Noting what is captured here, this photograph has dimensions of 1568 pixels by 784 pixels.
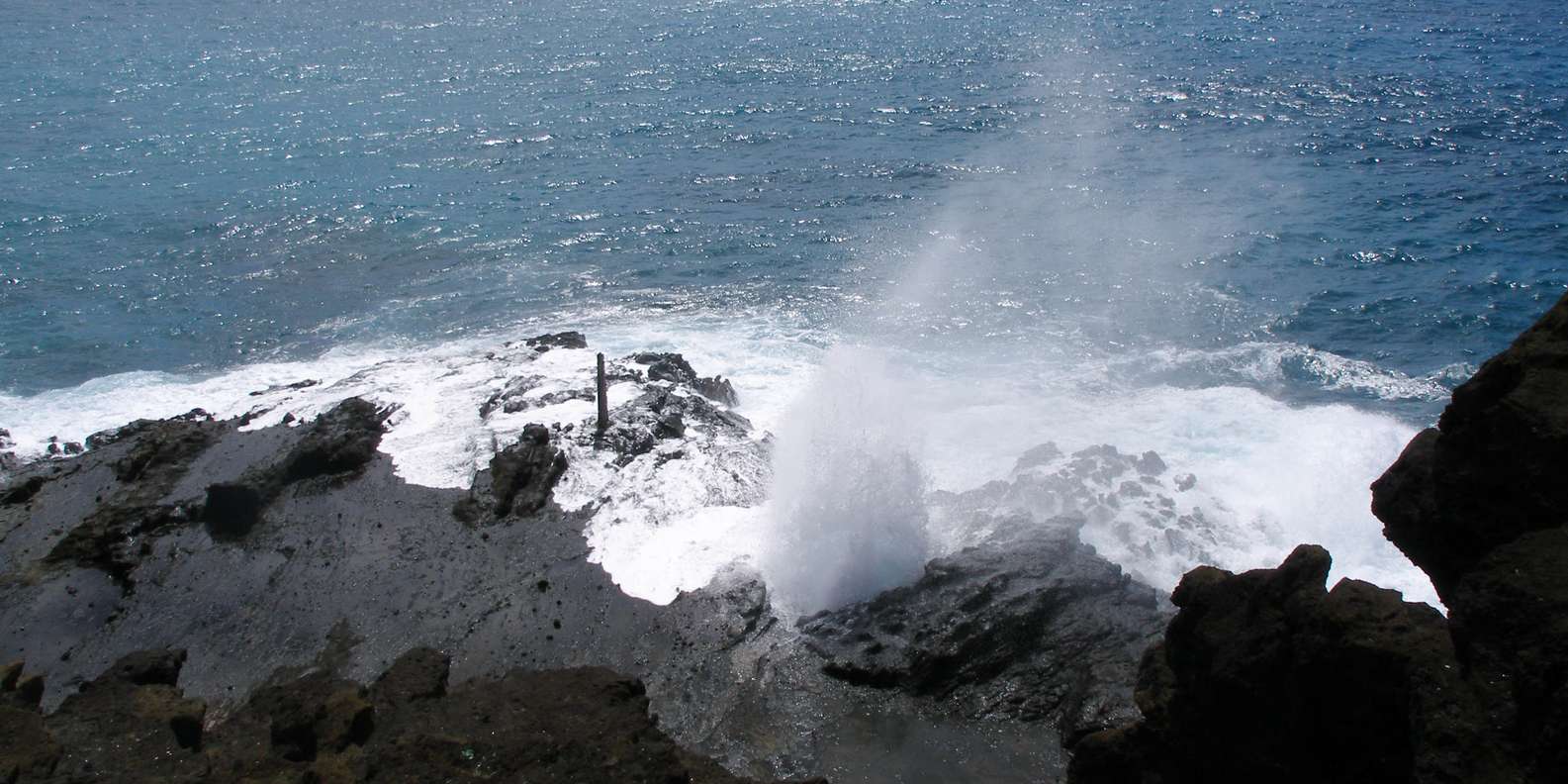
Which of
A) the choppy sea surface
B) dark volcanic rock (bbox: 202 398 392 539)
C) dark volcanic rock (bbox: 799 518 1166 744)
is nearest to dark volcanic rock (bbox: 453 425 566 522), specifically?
the choppy sea surface

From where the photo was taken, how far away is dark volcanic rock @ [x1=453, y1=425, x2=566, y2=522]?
1869 cm

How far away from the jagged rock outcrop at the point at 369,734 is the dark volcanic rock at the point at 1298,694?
16.0 ft

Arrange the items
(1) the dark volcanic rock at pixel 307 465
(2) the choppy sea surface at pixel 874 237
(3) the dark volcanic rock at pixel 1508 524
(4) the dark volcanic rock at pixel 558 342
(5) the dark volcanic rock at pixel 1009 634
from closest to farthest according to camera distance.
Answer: (3) the dark volcanic rock at pixel 1508 524
(5) the dark volcanic rock at pixel 1009 634
(1) the dark volcanic rock at pixel 307 465
(2) the choppy sea surface at pixel 874 237
(4) the dark volcanic rock at pixel 558 342

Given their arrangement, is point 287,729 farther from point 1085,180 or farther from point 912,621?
point 1085,180

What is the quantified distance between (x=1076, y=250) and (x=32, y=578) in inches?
1168

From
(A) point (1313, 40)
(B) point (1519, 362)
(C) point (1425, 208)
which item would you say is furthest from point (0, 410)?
(A) point (1313, 40)

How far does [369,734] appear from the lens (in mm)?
12039

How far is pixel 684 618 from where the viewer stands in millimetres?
15859

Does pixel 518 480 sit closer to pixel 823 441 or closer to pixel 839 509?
pixel 823 441

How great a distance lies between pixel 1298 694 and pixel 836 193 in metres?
34.2

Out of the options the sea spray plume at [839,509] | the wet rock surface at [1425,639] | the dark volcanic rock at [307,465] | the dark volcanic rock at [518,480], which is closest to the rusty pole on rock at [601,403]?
the dark volcanic rock at [518,480]

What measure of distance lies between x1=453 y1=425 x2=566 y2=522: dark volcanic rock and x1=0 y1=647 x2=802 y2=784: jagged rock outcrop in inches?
192

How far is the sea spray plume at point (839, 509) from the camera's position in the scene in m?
16.5

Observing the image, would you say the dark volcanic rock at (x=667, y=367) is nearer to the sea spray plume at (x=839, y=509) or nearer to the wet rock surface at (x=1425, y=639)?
the sea spray plume at (x=839, y=509)
